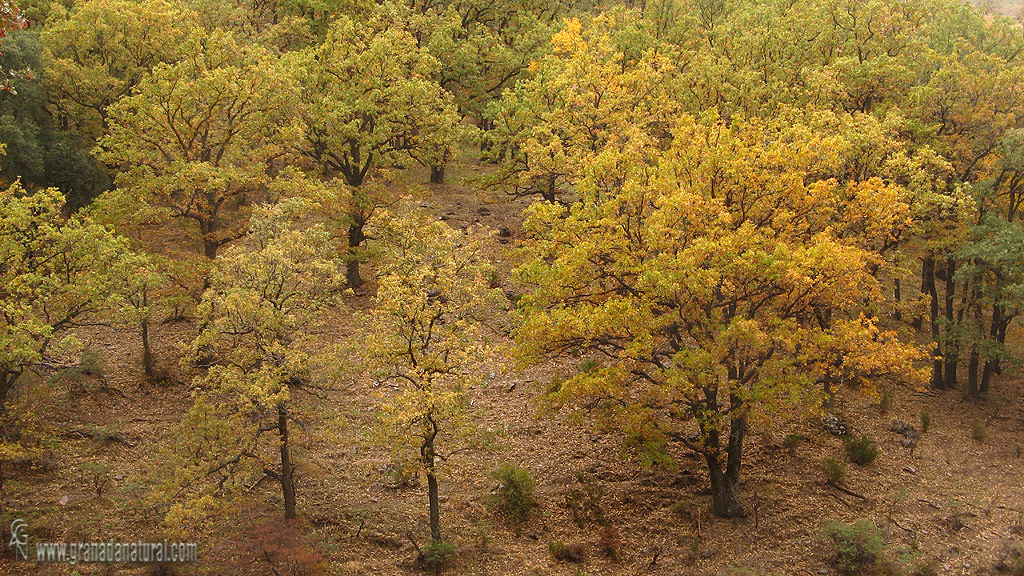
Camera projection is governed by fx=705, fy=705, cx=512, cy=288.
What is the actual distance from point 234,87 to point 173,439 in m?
12.9

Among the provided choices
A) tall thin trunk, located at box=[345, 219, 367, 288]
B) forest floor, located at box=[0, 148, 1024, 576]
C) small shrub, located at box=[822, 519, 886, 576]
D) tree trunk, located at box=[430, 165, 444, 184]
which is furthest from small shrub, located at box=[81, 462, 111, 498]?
tree trunk, located at box=[430, 165, 444, 184]

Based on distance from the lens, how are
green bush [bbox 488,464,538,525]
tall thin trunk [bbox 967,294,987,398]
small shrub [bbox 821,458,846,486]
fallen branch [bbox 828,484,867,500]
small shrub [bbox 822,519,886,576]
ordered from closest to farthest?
1. small shrub [bbox 822,519,886,576]
2. green bush [bbox 488,464,538,525]
3. fallen branch [bbox 828,484,867,500]
4. small shrub [bbox 821,458,846,486]
5. tall thin trunk [bbox 967,294,987,398]

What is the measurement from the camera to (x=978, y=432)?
2494 centimetres

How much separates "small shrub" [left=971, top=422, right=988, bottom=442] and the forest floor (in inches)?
1.8

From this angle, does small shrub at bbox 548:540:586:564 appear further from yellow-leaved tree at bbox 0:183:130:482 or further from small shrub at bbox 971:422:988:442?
small shrub at bbox 971:422:988:442

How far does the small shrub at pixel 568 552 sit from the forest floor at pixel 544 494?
0.19 meters

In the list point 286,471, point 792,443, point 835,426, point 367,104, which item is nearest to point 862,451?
point 835,426

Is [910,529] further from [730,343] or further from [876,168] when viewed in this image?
[876,168]

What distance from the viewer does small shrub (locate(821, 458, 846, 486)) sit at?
21.5m

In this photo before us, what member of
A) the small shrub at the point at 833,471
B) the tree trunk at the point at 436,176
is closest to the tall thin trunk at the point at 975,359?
the small shrub at the point at 833,471

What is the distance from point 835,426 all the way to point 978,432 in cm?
534

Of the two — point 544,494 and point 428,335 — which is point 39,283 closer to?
point 428,335

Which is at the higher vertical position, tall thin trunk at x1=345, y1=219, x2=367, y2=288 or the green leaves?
the green leaves

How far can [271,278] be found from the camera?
1681cm
